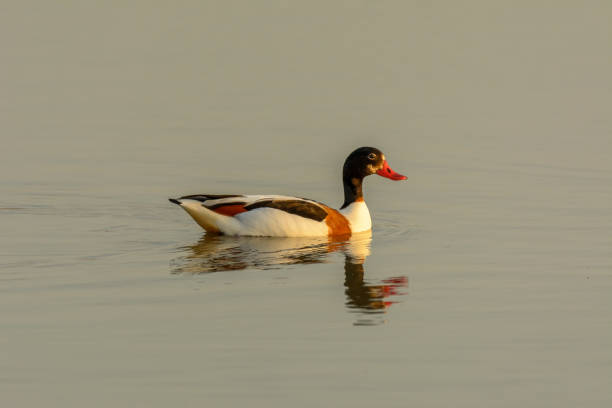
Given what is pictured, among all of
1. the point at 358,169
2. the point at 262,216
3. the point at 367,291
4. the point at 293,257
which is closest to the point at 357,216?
the point at 358,169

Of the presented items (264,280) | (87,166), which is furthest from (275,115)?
(264,280)

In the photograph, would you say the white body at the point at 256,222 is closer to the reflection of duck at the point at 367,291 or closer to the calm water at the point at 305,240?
the calm water at the point at 305,240

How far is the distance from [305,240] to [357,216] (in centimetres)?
114

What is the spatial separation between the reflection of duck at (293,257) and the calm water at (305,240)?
0.18ft

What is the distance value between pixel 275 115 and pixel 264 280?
14679 millimetres

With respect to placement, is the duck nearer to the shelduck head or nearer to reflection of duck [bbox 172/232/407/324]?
reflection of duck [bbox 172/232/407/324]

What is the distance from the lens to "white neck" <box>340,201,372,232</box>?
18.1 meters

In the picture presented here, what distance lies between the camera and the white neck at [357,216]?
18109 mm

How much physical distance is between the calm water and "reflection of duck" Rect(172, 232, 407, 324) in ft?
0.18

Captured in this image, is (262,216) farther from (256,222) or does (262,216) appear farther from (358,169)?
(358,169)

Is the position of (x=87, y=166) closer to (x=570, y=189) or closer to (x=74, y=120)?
(x=74, y=120)

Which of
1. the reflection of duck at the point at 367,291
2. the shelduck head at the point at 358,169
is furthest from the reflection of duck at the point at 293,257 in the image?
the shelduck head at the point at 358,169

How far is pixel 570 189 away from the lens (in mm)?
20922

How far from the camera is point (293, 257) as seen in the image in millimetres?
15992
